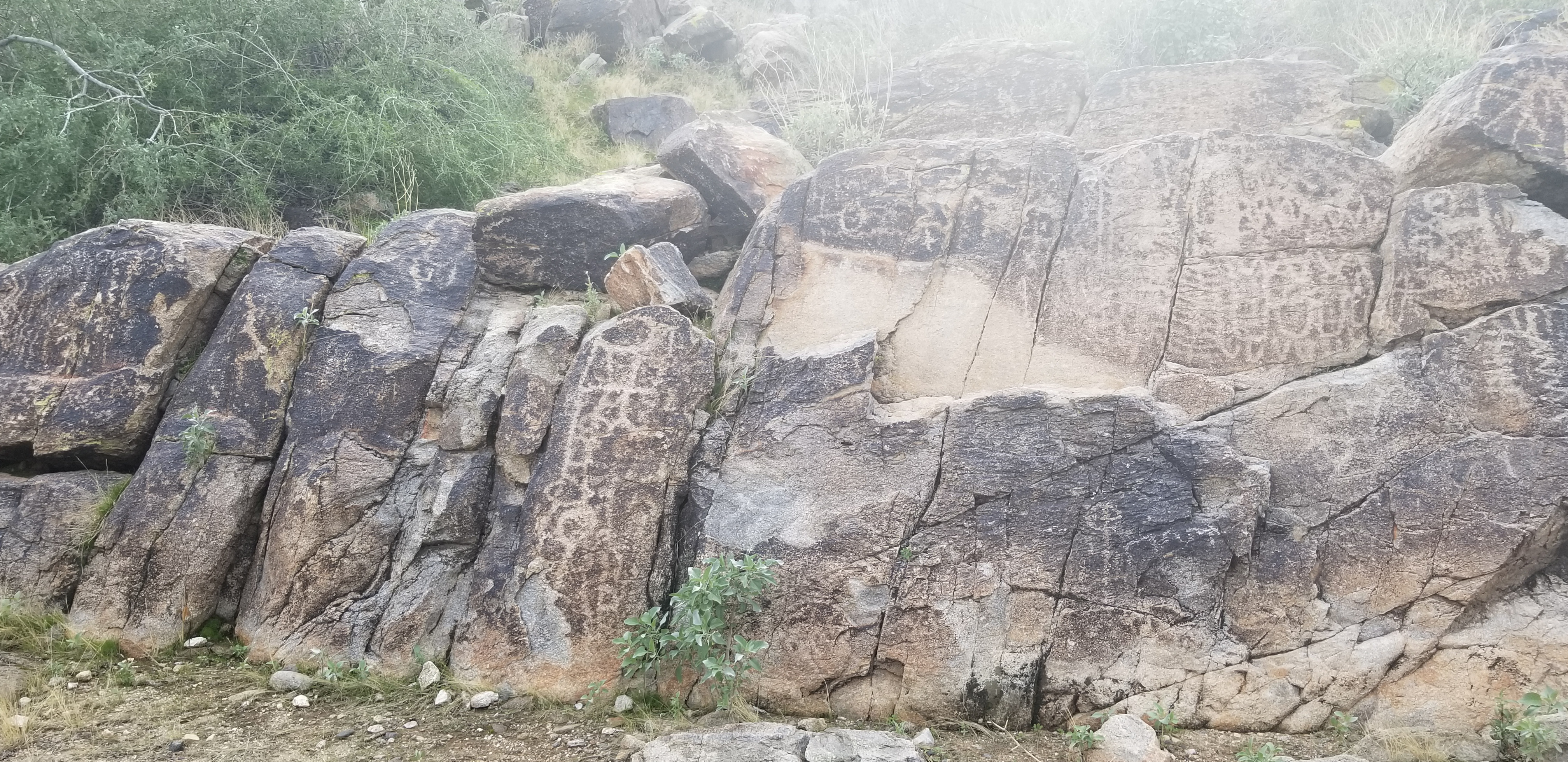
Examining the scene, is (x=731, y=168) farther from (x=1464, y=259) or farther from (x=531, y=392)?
(x=1464, y=259)

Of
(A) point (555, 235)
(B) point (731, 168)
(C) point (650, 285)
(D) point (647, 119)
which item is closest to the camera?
(C) point (650, 285)

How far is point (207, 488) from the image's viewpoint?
16.3ft

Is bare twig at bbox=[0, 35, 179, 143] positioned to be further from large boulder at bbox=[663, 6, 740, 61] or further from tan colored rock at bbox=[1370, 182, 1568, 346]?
tan colored rock at bbox=[1370, 182, 1568, 346]

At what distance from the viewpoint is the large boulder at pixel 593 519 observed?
4.45 m

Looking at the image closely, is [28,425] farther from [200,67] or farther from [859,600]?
[859,600]

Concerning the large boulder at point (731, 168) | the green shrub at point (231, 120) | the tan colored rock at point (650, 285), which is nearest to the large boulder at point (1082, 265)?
the tan colored rock at point (650, 285)

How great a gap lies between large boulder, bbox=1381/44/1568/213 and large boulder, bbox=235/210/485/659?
540cm

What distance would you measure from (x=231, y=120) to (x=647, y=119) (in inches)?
166

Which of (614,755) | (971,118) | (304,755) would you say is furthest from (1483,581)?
(304,755)

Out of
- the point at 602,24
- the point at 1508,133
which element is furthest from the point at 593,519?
the point at 602,24

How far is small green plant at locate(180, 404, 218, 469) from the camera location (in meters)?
4.99

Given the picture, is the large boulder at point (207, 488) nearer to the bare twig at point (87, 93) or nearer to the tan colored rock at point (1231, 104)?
the bare twig at point (87, 93)

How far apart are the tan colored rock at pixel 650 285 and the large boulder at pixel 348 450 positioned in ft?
3.41

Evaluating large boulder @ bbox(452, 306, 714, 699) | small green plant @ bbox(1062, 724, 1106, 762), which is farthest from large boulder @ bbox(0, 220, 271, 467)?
small green plant @ bbox(1062, 724, 1106, 762)
